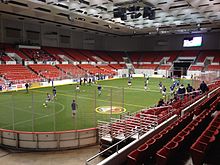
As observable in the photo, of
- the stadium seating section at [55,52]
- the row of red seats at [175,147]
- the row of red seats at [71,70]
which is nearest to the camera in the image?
the row of red seats at [175,147]

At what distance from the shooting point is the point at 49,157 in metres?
10.7

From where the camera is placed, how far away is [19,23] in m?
40.5

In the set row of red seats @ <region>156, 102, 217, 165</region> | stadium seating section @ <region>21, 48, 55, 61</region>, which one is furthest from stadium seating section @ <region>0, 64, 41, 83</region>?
row of red seats @ <region>156, 102, 217, 165</region>

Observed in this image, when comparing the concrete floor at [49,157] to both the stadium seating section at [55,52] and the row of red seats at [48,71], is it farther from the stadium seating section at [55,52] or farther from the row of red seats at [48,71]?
the stadium seating section at [55,52]

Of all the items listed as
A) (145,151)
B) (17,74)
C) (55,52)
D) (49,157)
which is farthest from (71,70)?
(145,151)

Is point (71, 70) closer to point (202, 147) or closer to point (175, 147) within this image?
point (175, 147)

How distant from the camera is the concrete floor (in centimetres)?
1015

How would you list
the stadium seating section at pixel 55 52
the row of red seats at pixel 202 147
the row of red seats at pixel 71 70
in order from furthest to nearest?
the stadium seating section at pixel 55 52
the row of red seats at pixel 71 70
the row of red seats at pixel 202 147

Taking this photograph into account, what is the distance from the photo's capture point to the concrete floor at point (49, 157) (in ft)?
33.3

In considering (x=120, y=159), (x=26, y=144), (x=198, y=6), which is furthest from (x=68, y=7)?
(x=120, y=159)

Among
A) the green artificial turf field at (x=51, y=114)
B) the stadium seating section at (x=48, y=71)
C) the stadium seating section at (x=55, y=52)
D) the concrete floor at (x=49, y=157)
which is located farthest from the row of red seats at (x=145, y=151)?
the stadium seating section at (x=55, y=52)

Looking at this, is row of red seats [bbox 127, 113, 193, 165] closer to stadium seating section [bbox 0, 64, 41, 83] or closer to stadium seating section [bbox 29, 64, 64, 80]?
stadium seating section [bbox 0, 64, 41, 83]

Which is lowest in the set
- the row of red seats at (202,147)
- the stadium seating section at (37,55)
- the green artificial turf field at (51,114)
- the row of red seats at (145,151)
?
the green artificial turf field at (51,114)

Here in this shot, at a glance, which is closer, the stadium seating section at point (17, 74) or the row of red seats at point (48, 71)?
the stadium seating section at point (17, 74)
